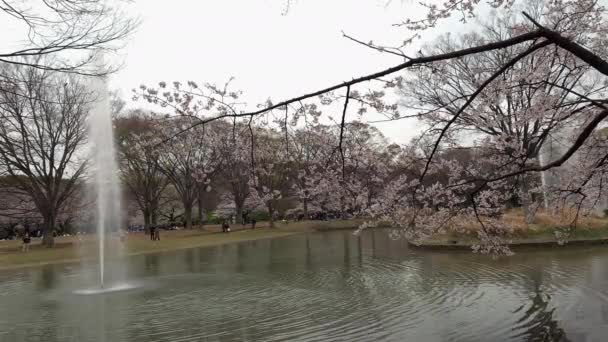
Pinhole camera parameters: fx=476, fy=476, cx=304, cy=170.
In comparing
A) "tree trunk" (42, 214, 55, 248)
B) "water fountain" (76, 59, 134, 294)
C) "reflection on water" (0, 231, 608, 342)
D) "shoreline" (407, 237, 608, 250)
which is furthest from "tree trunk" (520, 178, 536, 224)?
"tree trunk" (42, 214, 55, 248)

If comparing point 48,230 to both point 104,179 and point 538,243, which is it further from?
point 538,243

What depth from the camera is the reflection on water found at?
725 cm

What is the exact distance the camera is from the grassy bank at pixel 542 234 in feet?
56.9

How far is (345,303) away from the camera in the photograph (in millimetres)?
9336

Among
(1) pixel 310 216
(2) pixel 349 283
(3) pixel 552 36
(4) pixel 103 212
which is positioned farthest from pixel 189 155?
(3) pixel 552 36

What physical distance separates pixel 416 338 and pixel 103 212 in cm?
1486

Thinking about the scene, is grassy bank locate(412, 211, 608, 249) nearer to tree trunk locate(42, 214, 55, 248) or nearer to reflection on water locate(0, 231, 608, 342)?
reflection on water locate(0, 231, 608, 342)

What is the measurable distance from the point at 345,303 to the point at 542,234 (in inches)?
459

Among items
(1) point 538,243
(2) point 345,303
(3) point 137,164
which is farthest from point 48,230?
(1) point 538,243

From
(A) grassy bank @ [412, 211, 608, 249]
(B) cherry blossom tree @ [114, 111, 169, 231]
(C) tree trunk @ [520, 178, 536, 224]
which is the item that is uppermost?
(B) cherry blossom tree @ [114, 111, 169, 231]

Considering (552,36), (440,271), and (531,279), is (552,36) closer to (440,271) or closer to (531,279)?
(531,279)

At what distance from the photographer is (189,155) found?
1497 inches

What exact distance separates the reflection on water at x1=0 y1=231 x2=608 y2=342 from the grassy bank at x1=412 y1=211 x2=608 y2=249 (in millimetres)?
1415

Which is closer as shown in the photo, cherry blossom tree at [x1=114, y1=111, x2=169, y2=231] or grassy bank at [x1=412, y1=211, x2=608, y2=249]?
grassy bank at [x1=412, y1=211, x2=608, y2=249]
